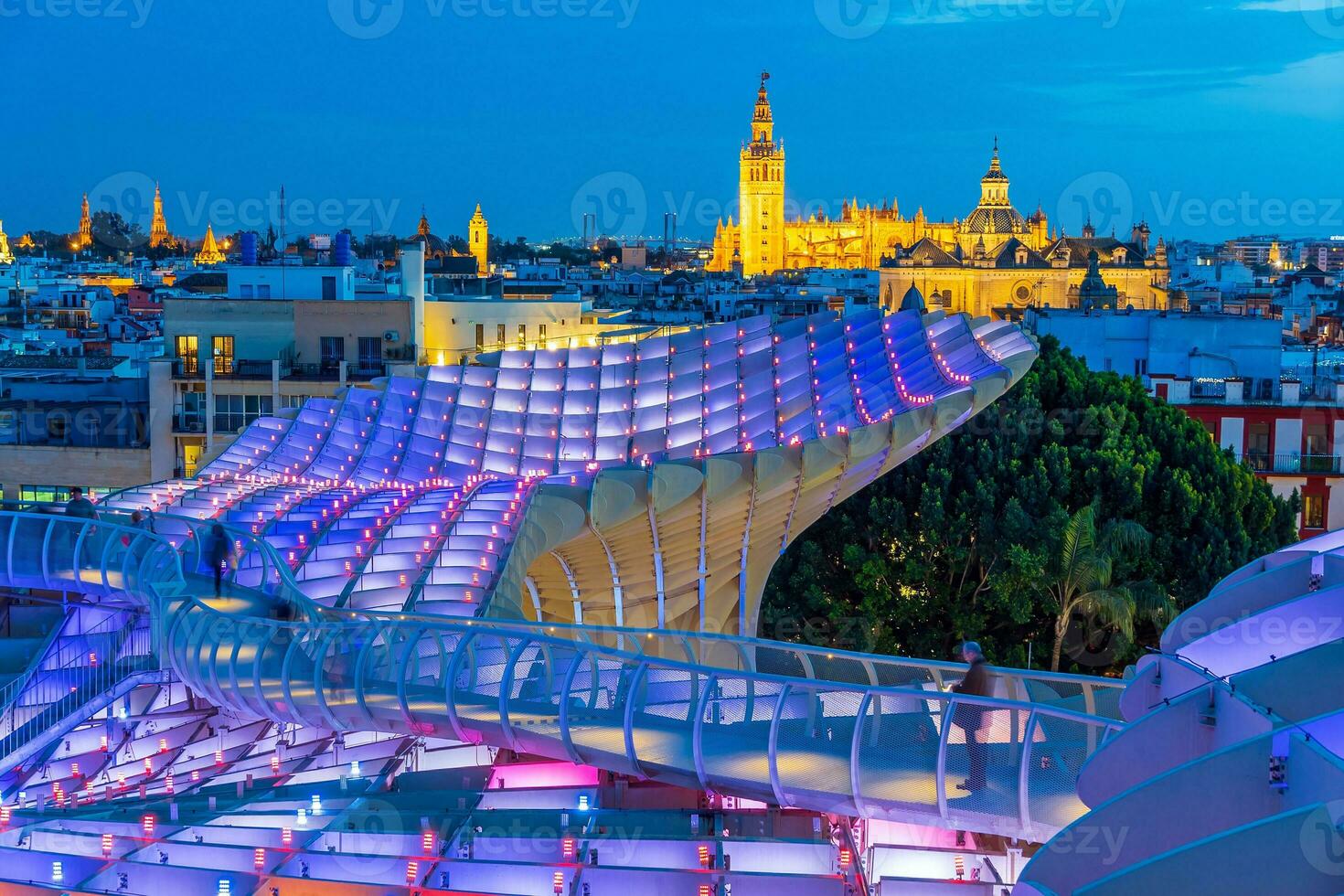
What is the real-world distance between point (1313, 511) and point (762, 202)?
499ft

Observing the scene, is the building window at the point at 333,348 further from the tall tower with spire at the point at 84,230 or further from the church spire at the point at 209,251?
the tall tower with spire at the point at 84,230

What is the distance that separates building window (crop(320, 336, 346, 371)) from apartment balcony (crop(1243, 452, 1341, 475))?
21.2 m

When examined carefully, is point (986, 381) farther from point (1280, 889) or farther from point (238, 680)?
point (1280, 889)

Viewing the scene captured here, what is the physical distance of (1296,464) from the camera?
129 feet

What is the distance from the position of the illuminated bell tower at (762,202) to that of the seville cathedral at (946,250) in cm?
10

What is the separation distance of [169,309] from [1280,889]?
3508cm

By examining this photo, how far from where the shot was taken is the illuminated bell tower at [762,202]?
188 metres

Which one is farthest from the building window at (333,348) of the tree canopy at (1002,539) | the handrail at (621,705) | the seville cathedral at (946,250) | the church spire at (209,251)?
the church spire at (209,251)

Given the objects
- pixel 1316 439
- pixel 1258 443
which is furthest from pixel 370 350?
pixel 1316 439

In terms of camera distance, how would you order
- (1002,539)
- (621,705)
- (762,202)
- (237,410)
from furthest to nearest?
(762,202) < (237,410) < (1002,539) < (621,705)

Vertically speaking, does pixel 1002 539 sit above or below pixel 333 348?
below

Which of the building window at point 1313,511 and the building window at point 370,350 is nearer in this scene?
the building window at point 370,350

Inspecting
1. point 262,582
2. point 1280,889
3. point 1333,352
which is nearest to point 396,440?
point 262,582

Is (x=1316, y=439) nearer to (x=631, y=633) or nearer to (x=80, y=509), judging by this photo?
(x=631, y=633)
